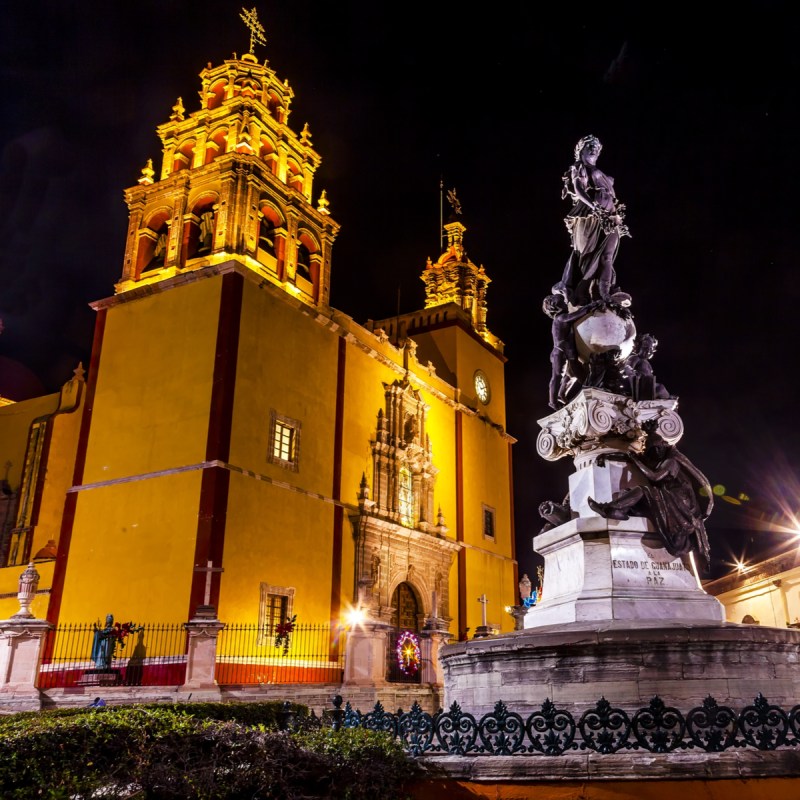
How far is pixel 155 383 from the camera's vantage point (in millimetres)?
21469

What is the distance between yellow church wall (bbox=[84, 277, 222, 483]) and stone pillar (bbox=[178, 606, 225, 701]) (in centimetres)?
532

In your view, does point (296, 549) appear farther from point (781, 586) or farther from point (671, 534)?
point (781, 586)

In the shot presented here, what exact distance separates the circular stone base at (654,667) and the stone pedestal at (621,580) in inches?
25.7

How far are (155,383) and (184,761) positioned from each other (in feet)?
57.4

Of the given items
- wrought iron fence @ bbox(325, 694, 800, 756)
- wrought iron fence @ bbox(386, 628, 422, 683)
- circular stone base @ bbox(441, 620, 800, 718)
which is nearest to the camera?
wrought iron fence @ bbox(325, 694, 800, 756)

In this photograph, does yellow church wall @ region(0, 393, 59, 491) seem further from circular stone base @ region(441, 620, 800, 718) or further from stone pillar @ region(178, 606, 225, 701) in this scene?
circular stone base @ region(441, 620, 800, 718)

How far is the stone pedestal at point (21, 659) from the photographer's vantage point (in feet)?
46.5

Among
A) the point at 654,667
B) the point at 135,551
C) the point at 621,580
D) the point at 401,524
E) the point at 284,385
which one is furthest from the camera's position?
the point at 401,524

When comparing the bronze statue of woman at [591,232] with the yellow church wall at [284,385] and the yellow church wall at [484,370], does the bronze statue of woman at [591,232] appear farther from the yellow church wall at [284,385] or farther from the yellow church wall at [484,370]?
the yellow church wall at [484,370]

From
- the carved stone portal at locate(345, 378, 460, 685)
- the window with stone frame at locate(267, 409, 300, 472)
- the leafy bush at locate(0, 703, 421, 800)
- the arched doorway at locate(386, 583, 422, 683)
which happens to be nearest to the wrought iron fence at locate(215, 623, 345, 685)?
the carved stone portal at locate(345, 378, 460, 685)

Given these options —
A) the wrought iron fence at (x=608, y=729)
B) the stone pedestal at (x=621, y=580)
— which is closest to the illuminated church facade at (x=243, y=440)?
the stone pedestal at (x=621, y=580)


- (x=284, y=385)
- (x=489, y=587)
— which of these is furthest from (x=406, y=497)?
(x=284, y=385)

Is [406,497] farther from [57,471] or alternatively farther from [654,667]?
[654,667]

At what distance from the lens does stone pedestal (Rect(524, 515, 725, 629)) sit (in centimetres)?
727
